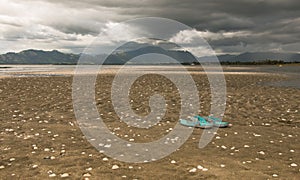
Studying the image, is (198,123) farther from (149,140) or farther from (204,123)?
(149,140)

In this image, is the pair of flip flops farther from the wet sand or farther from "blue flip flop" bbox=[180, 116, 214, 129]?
the wet sand

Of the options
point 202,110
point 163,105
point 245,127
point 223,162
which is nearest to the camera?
point 223,162

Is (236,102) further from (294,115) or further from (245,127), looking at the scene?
(245,127)

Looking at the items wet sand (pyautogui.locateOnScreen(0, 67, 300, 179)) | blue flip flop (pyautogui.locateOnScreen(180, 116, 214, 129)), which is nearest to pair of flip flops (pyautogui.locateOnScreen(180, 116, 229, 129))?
blue flip flop (pyautogui.locateOnScreen(180, 116, 214, 129))

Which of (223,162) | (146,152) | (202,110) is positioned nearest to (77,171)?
(146,152)

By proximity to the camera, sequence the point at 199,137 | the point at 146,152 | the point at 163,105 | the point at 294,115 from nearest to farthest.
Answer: the point at 146,152 < the point at 199,137 < the point at 294,115 < the point at 163,105

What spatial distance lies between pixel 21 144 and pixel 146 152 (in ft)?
18.5

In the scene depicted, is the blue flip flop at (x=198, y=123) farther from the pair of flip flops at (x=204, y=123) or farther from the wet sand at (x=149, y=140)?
the wet sand at (x=149, y=140)

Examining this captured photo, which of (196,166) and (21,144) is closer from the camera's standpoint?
(196,166)

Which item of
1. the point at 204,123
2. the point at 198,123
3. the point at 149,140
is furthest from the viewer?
the point at 198,123

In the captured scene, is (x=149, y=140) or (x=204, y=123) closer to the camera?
(x=149, y=140)

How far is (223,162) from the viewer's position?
10.0 m

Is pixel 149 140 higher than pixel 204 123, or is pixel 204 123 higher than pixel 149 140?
pixel 204 123

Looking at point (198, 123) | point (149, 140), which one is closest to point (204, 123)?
point (198, 123)
